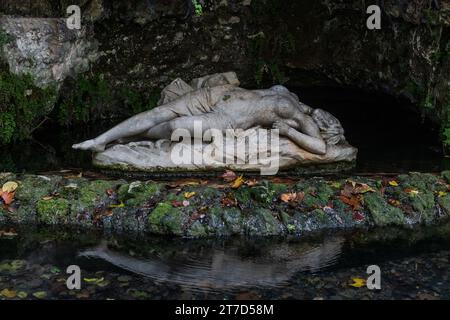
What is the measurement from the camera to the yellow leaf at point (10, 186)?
7.68 meters

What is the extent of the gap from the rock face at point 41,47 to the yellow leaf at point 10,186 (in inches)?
113

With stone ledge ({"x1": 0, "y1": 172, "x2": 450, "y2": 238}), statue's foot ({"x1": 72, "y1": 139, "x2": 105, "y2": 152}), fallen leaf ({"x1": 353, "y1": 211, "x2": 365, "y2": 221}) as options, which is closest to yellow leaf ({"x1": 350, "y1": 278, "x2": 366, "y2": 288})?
stone ledge ({"x1": 0, "y1": 172, "x2": 450, "y2": 238})

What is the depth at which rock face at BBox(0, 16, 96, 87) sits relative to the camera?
980 cm

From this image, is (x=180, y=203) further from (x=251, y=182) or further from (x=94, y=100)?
(x=94, y=100)

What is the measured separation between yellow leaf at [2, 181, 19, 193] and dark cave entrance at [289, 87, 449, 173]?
493 cm

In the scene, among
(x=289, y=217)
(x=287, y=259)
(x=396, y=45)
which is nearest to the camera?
(x=287, y=259)

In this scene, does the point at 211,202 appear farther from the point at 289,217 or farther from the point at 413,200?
the point at 413,200

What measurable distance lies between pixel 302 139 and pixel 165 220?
101 inches

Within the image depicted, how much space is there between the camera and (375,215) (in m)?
7.65

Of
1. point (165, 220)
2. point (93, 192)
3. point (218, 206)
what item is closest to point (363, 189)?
point (218, 206)

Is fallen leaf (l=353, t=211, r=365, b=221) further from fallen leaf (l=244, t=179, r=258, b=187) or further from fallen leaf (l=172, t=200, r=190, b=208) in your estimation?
fallen leaf (l=172, t=200, r=190, b=208)
